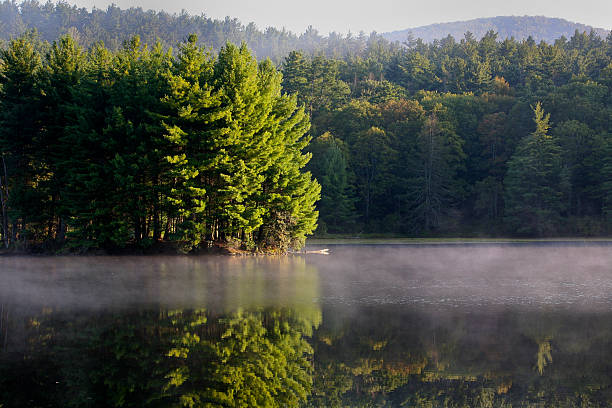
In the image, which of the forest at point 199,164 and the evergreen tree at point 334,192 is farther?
the evergreen tree at point 334,192

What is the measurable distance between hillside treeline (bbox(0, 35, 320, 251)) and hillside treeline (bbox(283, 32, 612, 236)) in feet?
98.6

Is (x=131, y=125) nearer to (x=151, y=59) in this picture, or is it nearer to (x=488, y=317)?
(x=151, y=59)

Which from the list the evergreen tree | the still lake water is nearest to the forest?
the evergreen tree

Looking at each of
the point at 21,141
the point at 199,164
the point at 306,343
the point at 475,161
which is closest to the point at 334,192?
the point at 475,161

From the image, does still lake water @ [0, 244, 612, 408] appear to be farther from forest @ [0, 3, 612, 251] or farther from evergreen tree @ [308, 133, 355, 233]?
evergreen tree @ [308, 133, 355, 233]

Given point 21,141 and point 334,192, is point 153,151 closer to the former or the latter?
point 21,141

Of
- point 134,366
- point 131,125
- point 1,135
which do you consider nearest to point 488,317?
point 134,366

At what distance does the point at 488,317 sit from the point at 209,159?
2619cm

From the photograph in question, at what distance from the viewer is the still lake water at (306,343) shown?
8.30 meters

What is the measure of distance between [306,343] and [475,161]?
72545mm

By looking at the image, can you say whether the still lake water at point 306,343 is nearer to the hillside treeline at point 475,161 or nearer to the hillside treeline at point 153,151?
the hillside treeline at point 153,151

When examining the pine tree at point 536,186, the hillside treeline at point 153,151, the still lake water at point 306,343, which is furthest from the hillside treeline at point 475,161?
the still lake water at point 306,343

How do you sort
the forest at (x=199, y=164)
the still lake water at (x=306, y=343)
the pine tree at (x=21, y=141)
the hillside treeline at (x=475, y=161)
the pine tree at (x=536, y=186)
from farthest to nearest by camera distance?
the hillside treeline at (x=475, y=161)
the pine tree at (x=536, y=186)
the pine tree at (x=21, y=141)
the forest at (x=199, y=164)
the still lake water at (x=306, y=343)

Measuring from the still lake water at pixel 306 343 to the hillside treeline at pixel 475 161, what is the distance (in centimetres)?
4958
